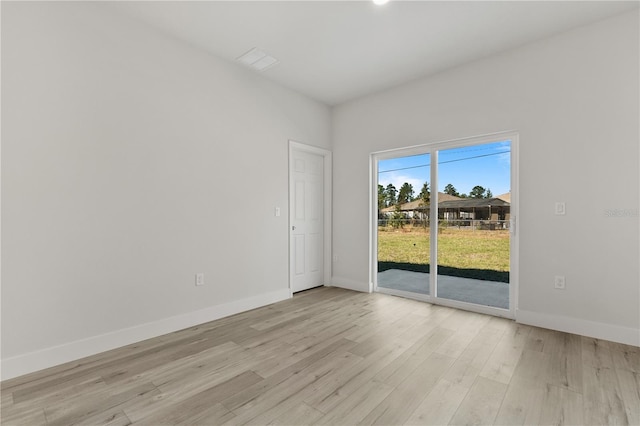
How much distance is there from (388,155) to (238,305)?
2912 mm

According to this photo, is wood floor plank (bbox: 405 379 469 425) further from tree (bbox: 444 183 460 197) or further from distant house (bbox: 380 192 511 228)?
tree (bbox: 444 183 460 197)

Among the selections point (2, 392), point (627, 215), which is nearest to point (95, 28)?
point (2, 392)

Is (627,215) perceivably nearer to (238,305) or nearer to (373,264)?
(373,264)

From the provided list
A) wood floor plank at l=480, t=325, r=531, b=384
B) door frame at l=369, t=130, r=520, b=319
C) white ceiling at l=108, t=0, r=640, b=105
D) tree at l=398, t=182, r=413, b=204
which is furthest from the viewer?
tree at l=398, t=182, r=413, b=204

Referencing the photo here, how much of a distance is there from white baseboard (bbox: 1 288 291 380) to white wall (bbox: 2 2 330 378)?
0.01m

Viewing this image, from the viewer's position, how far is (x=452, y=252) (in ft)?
12.1

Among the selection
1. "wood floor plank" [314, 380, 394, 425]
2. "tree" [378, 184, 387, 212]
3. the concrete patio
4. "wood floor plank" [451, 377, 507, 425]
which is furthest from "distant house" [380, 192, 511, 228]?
"wood floor plank" [314, 380, 394, 425]

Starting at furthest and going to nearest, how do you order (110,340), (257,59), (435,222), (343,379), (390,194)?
1. (390,194)
2. (435,222)
3. (257,59)
4. (110,340)
5. (343,379)

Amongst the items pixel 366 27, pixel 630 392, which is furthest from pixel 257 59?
pixel 630 392

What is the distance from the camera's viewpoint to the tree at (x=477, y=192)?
347 cm

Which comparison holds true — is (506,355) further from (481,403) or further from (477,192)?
(477,192)

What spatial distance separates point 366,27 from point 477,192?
2.25 metres

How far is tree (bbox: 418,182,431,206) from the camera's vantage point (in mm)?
3881

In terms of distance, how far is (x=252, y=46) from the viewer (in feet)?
10.2
